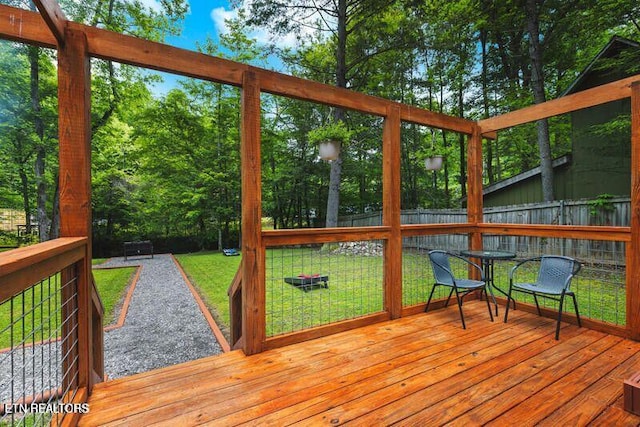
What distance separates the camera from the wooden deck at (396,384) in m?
1.67

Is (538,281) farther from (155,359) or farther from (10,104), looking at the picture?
(10,104)

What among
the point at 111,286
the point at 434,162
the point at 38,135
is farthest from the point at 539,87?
the point at 38,135

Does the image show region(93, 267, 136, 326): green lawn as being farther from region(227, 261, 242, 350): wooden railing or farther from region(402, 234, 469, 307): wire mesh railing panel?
region(402, 234, 469, 307): wire mesh railing panel

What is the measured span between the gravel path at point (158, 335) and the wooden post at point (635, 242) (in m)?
4.09

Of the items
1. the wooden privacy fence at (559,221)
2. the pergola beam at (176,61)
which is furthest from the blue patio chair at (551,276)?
the pergola beam at (176,61)

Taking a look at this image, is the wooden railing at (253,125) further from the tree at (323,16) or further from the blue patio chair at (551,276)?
the tree at (323,16)

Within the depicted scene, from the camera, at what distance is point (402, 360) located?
230 centimetres

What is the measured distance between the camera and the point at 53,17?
61.8 inches

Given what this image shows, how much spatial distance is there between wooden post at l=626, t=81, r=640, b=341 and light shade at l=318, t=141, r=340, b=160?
2783mm

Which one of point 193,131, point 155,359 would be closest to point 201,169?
point 193,131

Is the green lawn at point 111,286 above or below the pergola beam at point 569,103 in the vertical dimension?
below

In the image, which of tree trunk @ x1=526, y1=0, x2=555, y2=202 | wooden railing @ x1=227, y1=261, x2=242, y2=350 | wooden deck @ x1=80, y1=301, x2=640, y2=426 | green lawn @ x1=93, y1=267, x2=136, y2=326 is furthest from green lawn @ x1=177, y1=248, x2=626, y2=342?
tree trunk @ x1=526, y1=0, x2=555, y2=202

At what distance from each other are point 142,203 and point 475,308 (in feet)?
45.8

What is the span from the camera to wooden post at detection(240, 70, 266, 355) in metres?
2.38
